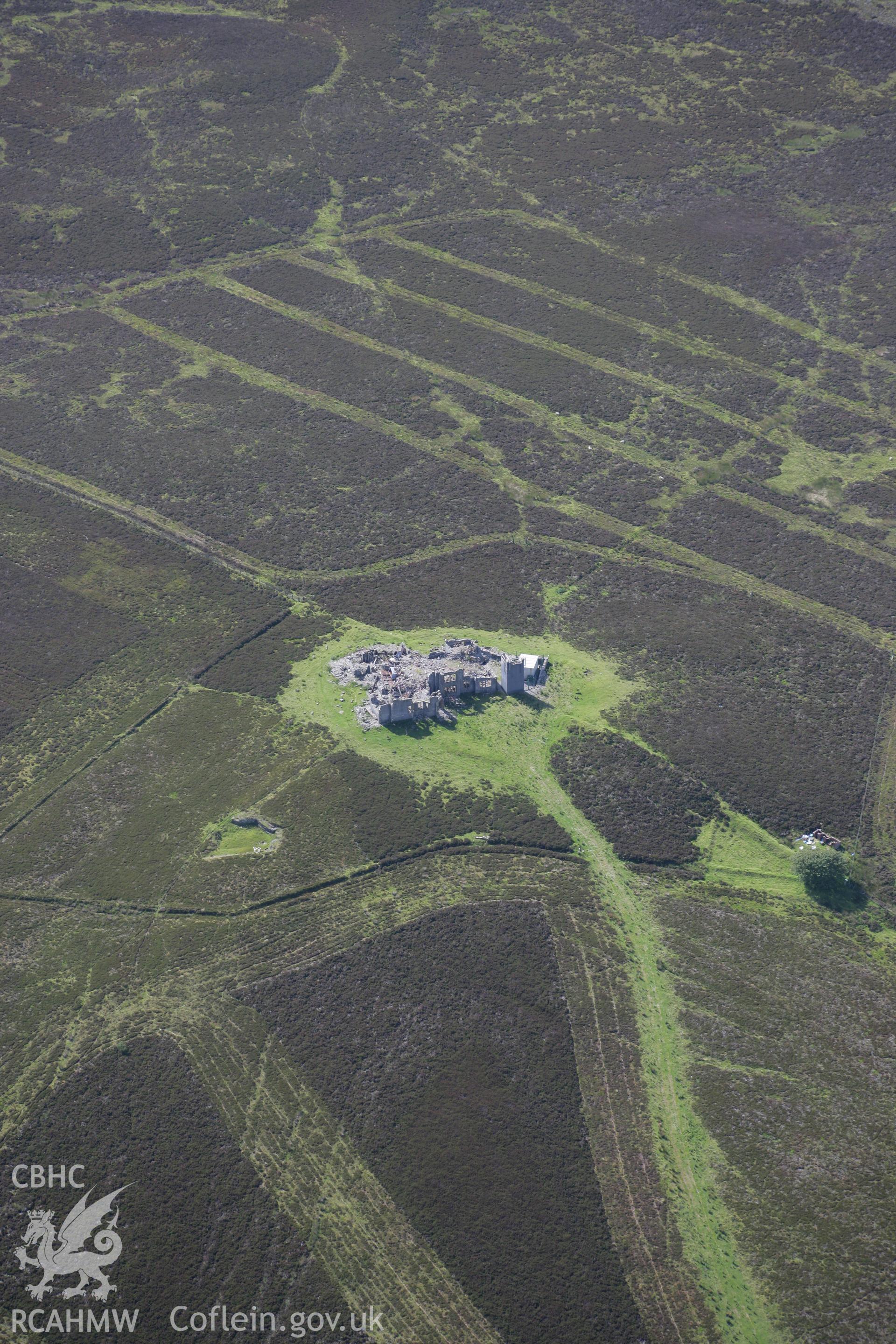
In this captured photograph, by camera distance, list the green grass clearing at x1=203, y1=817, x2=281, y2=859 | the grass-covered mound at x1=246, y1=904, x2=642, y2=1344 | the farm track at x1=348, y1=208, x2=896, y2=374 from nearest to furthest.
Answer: the grass-covered mound at x1=246, y1=904, x2=642, y2=1344, the green grass clearing at x1=203, y1=817, x2=281, y2=859, the farm track at x1=348, y1=208, x2=896, y2=374

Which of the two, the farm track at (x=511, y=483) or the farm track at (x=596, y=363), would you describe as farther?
the farm track at (x=596, y=363)

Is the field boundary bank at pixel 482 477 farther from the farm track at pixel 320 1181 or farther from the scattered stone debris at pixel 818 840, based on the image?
the farm track at pixel 320 1181

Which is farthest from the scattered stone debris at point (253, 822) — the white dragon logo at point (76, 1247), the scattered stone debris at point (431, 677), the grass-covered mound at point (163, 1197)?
the white dragon logo at point (76, 1247)

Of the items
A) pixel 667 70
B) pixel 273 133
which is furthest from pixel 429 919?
pixel 667 70

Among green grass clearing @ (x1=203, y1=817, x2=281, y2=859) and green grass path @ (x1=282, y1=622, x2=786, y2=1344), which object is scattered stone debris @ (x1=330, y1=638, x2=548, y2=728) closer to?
green grass path @ (x1=282, y1=622, x2=786, y2=1344)

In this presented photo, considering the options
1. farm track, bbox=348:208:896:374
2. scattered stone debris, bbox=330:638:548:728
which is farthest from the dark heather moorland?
scattered stone debris, bbox=330:638:548:728

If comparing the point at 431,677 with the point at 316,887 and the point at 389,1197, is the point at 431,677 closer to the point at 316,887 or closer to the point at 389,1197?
the point at 316,887

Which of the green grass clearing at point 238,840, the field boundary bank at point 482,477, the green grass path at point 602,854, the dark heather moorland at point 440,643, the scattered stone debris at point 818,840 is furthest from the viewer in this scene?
the field boundary bank at point 482,477
